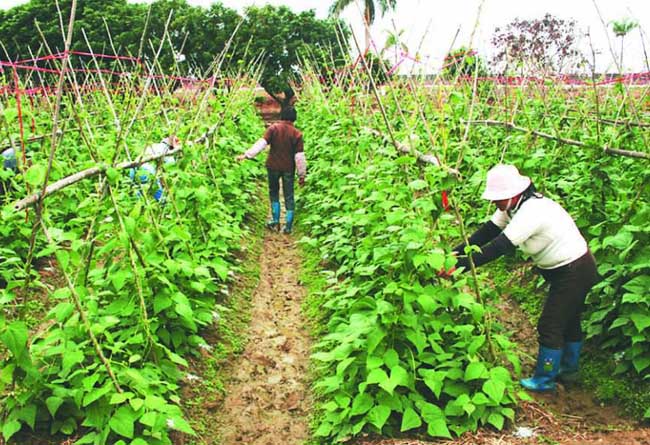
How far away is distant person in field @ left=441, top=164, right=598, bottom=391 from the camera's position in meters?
3.91

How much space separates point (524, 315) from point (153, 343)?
3.74 m

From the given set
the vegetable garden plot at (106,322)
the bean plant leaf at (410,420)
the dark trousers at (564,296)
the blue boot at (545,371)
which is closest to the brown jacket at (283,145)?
the vegetable garden plot at (106,322)

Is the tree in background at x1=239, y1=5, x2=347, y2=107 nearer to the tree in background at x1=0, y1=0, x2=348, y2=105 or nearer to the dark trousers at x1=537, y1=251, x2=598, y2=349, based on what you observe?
the tree in background at x1=0, y1=0, x2=348, y2=105

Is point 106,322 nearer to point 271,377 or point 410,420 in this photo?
point 271,377

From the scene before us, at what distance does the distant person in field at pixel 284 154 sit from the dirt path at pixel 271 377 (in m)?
2.08

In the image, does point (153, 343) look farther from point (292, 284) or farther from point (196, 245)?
point (292, 284)

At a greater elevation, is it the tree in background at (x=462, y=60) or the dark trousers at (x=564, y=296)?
the tree in background at (x=462, y=60)

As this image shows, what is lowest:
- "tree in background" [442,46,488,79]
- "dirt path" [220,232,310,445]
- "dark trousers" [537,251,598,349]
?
"dirt path" [220,232,310,445]

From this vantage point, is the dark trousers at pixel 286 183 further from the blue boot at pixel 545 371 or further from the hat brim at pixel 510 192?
the blue boot at pixel 545 371

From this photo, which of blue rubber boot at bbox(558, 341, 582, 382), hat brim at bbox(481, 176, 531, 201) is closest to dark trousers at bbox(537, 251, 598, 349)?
blue rubber boot at bbox(558, 341, 582, 382)

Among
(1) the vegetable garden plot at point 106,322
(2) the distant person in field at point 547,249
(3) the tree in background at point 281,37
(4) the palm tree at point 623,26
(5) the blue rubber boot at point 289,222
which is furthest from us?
(3) the tree in background at point 281,37

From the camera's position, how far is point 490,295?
4172mm

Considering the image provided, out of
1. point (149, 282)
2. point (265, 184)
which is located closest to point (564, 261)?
point (149, 282)

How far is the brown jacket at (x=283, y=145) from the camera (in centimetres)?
825
